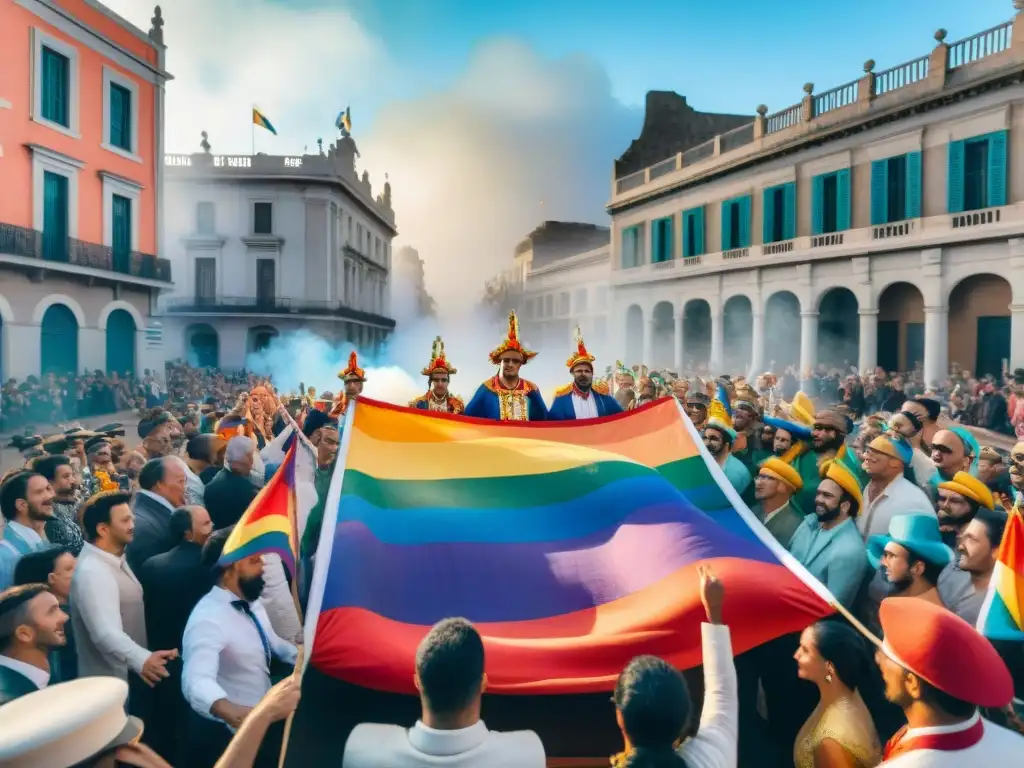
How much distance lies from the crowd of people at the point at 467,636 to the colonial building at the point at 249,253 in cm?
3406

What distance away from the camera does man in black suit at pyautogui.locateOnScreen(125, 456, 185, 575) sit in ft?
15.3

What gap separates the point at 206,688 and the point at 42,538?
217 cm

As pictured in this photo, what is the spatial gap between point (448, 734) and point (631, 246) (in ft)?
104

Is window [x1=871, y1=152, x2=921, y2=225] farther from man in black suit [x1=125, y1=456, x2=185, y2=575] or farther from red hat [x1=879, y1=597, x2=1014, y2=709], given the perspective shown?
red hat [x1=879, y1=597, x2=1014, y2=709]

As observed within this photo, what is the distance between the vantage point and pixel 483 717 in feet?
11.6

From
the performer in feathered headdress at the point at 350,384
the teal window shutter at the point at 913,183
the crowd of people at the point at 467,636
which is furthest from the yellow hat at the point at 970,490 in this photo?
the teal window shutter at the point at 913,183

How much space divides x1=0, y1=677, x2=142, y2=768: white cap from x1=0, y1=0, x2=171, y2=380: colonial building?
65.8 ft

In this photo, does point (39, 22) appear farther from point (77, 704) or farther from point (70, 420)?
point (77, 704)

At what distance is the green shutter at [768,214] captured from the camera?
2489 cm

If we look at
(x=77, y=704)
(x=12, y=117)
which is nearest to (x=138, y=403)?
(x=12, y=117)

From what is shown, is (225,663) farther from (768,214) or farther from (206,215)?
(206,215)

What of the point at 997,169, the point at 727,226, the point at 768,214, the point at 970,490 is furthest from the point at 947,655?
the point at 727,226

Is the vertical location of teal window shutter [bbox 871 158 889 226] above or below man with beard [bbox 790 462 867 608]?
above

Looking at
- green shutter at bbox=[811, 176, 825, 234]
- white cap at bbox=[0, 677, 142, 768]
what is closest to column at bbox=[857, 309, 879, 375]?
green shutter at bbox=[811, 176, 825, 234]
